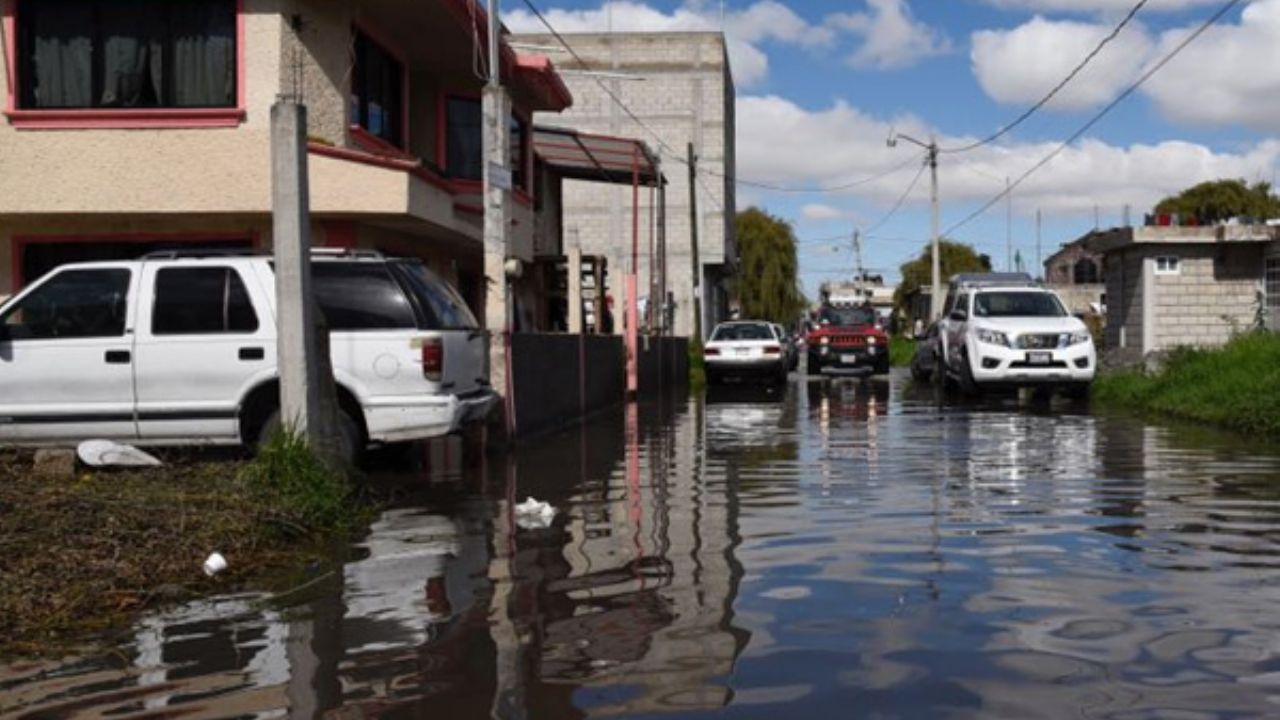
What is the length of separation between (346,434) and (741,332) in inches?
850

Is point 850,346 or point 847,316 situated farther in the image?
point 847,316

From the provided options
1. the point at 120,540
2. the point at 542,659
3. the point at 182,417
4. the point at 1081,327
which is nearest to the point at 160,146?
the point at 182,417

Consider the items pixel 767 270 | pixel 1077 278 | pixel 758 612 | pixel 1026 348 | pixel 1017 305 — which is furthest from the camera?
pixel 1077 278

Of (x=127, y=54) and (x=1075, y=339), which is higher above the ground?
(x=127, y=54)

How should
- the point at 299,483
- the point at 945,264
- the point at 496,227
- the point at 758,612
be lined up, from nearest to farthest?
the point at 758,612 < the point at 299,483 < the point at 496,227 < the point at 945,264

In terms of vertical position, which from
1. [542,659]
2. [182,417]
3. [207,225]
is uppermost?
[207,225]

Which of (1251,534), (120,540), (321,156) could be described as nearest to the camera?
(120,540)

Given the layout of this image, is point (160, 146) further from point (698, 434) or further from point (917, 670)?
point (917, 670)

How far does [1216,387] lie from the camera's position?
60.0ft

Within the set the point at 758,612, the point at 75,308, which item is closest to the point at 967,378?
the point at 75,308

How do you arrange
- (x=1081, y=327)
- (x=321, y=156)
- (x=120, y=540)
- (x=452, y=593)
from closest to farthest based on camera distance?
(x=452, y=593) → (x=120, y=540) → (x=321, y=156) → (x=1081, y=327)

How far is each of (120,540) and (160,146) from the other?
1010cm

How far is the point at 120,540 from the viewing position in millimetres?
7375

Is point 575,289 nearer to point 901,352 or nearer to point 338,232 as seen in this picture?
point 338,232
